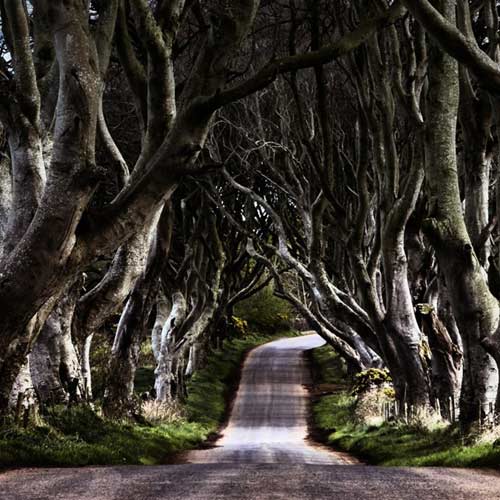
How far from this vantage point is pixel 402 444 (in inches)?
489

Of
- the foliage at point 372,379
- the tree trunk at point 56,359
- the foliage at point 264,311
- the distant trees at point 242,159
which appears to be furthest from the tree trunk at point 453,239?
the foliage at point 264,311

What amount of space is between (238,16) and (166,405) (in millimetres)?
13038

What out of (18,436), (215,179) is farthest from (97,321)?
(215,179)

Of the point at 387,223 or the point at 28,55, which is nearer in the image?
the point at 28,55

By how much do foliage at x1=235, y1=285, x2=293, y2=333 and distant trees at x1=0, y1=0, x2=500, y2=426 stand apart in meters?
30.3

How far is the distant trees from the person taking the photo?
26.0ft

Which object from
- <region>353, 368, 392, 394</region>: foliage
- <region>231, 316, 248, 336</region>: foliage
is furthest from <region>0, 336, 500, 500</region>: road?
<region>231, 316, 248, 336</region>: foliage

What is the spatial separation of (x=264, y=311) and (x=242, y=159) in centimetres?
3338

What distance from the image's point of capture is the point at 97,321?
1240 centimetres

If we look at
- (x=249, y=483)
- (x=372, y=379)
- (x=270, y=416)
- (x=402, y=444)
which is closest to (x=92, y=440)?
(x=402, y=444)

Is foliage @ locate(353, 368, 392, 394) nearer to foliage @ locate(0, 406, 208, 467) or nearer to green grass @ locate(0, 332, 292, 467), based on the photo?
green grass @ locate(0, 332, 292, 467)

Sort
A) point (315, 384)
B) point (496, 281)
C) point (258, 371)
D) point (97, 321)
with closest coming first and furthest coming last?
point (496, 281) → point (97, 321) → point (315, 384) → point (258, 371)

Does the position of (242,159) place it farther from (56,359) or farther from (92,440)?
(92,440)

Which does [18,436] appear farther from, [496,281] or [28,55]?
[496,281]
